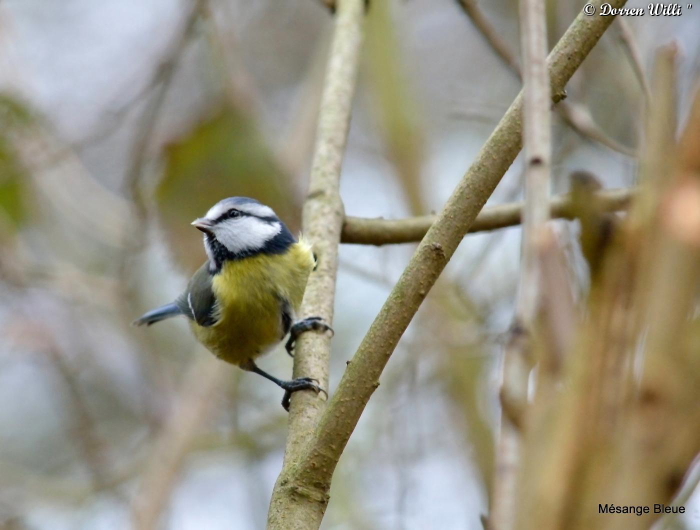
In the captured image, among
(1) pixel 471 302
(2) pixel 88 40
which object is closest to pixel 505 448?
(1) pixel 471 302

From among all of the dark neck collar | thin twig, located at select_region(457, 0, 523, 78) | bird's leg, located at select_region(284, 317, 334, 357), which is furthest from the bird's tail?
thin twig, located at select_region(457, 0, 523, 78)

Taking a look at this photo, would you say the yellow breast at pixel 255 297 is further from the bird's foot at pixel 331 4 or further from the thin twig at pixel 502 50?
the bird's foot at pixel 331 4

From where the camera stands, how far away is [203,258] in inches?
109

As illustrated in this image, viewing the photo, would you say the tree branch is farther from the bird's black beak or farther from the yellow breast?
the bird's black beak

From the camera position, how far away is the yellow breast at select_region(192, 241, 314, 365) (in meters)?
2.25

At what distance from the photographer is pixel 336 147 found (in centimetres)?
223

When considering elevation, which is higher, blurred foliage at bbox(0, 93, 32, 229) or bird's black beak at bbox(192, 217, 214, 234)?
blurred foliage at bbox(0, 93, 32, 229)

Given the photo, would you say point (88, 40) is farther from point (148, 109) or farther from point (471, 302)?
point (471, 302)

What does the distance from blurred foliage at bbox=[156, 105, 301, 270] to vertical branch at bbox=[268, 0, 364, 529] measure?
384 mm

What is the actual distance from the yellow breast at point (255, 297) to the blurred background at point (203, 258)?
303 mm

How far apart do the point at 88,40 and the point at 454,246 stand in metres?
4.80

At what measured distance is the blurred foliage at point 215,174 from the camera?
2.58m

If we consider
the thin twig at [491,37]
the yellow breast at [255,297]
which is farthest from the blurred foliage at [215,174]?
the thin twig at [491,37]

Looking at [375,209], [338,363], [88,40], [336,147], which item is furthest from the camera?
[88,40]
